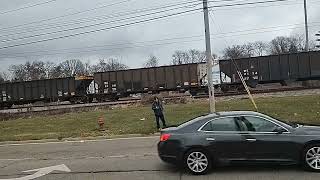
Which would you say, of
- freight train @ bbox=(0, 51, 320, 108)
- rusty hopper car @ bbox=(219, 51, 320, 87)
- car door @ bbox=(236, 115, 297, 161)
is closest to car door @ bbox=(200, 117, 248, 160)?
car door @ bbox=(236, 115, 297, 161)

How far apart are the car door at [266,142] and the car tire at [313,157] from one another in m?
0.26

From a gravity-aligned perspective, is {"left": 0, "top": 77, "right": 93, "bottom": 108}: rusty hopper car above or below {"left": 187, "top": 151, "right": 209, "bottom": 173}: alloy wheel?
above

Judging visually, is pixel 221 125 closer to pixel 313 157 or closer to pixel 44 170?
pixel 313 157

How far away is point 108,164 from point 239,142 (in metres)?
3.81

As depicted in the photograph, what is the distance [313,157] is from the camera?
8.79 m

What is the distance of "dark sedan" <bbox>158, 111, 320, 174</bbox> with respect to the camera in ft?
29.1

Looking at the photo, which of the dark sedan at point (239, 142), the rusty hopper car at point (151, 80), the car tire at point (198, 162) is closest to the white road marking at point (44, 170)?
the dark sedan at point (239, 142)

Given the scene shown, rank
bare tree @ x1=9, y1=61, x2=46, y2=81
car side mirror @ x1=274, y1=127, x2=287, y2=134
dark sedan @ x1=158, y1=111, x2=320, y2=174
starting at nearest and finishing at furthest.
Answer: dark sedan @ x1=158, y1=111, x2=320, y2=174, car side mirror @ x1=274, y1=127, x2=287, y2=134, bare tree @ x1=9, y1=61, x2=46, y2=81

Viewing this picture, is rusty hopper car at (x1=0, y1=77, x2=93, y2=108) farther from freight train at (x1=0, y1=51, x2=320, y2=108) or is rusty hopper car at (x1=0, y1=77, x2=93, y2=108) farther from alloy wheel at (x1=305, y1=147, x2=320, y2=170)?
alloy wheel at (x1=305, y1=147, x2=320, y2=170)

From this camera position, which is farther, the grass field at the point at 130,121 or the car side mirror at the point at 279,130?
the grass field at the point at 130,121

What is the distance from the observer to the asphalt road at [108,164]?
355 inches

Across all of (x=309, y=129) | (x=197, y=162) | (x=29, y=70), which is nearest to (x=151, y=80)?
(x=197, y=162)

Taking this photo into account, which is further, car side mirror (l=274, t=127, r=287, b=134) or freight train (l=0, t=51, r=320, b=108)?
freight train (l=0, t=51, r=320, b=108)

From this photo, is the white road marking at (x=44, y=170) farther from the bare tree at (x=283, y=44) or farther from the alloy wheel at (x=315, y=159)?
the bare tree at (x=283, y=44)
